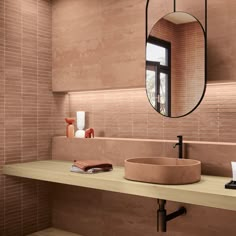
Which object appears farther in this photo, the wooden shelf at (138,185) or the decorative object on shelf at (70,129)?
the decorative object on shelf at (70,129)

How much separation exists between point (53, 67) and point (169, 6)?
1.31 meters

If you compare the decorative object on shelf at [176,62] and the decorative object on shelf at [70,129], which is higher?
the decorative object on shelf at [176,62]

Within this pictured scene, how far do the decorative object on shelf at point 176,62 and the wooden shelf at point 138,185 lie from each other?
1.91 feet

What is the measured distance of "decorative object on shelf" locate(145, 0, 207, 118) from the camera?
2531 mm

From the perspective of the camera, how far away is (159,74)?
8.94 feet

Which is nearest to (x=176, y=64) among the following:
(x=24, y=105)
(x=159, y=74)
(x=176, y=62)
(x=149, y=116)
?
(x=176, y=62)

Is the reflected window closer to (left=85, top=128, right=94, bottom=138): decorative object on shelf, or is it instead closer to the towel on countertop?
the towel on countertop

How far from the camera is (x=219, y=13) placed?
2.48 m

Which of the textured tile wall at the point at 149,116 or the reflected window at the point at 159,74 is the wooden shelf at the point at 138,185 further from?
the reflected window at the point at 159,74

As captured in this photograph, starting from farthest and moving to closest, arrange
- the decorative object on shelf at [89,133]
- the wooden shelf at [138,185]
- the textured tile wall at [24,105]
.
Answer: the decorative object on shelf at [89,133], the textured tile wall at [24,105], the wooden shelf at [138,185]

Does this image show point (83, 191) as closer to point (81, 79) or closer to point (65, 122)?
point (65, 122)

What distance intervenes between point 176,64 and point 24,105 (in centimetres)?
144

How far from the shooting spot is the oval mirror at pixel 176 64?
2539 mm

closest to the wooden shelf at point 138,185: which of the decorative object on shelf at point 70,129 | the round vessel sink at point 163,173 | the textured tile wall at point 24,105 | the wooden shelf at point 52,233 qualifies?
the round vessel sink at point 163,173
